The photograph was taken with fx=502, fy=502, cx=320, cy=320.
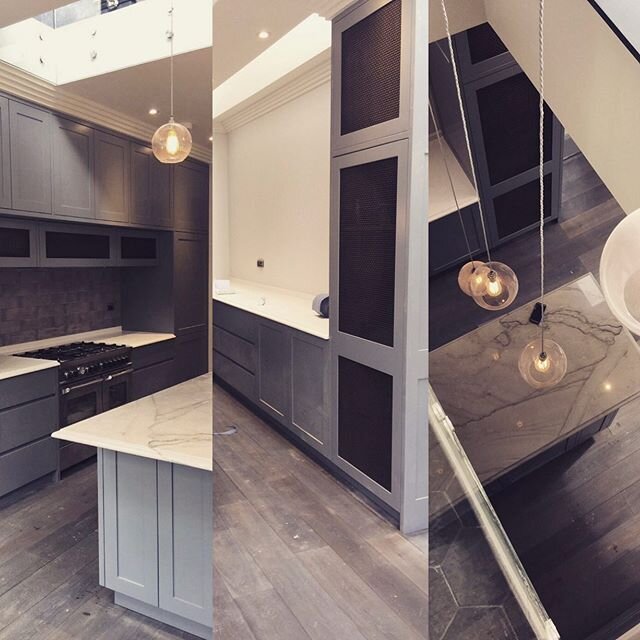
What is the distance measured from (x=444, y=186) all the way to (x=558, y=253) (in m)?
0.12

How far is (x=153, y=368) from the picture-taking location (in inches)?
61.2

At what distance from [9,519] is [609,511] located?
2.14 metres

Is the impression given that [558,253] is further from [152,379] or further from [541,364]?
[152,379]

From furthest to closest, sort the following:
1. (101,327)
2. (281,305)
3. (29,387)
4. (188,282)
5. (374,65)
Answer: (29,387)
(101,327)
(188,282)
(281,305)
(374,65)

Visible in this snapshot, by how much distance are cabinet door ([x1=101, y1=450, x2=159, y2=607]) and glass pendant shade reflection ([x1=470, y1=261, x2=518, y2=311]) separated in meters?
1.29

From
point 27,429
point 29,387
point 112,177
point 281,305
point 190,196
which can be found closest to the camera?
point 281,305

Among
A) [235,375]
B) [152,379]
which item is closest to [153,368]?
[152,379]

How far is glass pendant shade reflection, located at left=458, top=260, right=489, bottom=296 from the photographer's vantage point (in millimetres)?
482

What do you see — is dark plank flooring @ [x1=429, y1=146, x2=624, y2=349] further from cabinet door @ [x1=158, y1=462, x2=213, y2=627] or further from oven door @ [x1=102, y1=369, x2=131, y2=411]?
oven door @ [x1=102, y1=369, x2=131, y2=411]

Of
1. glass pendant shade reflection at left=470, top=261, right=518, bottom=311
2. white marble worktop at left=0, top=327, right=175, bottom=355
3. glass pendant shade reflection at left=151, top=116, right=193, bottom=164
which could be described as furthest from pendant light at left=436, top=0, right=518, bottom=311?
white marble worktop at left=0, top=327, right=175, bottom=355

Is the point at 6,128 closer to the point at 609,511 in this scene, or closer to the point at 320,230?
the point at 320,230

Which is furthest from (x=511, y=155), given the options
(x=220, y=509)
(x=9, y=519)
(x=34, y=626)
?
(x=9, y=519)

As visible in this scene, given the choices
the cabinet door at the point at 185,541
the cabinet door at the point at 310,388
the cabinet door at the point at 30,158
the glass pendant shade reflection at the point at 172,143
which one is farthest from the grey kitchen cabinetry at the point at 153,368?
Result: the cabinet door at the point at 310,388

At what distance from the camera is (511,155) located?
0.47 meters
